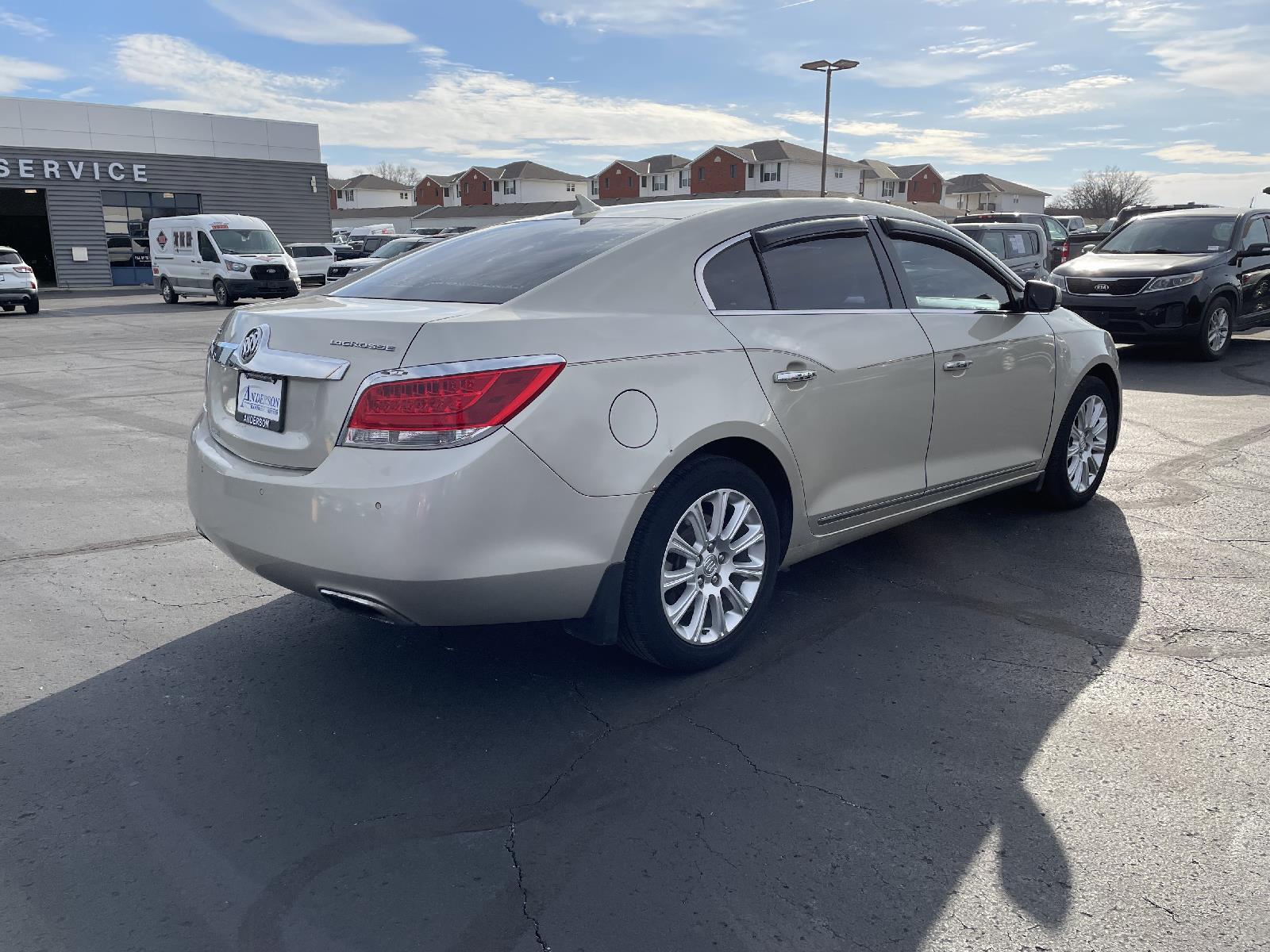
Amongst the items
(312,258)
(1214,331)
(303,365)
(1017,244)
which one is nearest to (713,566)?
(303,365)

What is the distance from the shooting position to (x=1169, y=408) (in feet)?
31.6

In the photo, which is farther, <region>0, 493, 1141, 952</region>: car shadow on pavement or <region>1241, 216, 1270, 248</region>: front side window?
<region>1241, 216, 1270, 248</region>: front side window

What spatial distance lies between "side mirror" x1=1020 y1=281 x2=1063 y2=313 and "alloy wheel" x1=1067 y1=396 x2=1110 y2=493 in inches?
32.3

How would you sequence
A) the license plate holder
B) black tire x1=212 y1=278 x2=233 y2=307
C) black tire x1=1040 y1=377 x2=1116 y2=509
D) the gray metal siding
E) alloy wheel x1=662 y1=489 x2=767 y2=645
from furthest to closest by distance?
the gray metal siding → black tire x1=212 y1=278 x2=233 y2=307 → black tire x1=1040 y1=377 x2=1116 y2=509 → alloy wheel x1=662 y1=489 x2=767 y2=645 → the license plate holder

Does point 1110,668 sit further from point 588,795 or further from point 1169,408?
point 1169,408

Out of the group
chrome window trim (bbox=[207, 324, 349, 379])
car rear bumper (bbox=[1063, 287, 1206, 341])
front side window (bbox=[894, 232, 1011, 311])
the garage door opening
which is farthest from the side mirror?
the garage door opening

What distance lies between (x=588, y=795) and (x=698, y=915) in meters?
0.62

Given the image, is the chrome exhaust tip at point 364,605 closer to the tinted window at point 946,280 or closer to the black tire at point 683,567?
the black tire at point 683,567

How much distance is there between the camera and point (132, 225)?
37031mm

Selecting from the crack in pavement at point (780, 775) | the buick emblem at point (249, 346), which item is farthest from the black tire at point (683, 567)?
the buick emblem at point (249, 346)

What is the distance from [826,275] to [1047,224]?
18988 millimetres

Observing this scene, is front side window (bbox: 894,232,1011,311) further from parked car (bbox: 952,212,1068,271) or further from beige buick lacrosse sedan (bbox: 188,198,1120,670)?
parked car (bbox: 952,212,1068,271)

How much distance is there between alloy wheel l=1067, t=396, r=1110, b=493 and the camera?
5789mm

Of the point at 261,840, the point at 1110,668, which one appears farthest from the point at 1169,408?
the point at 261,840
